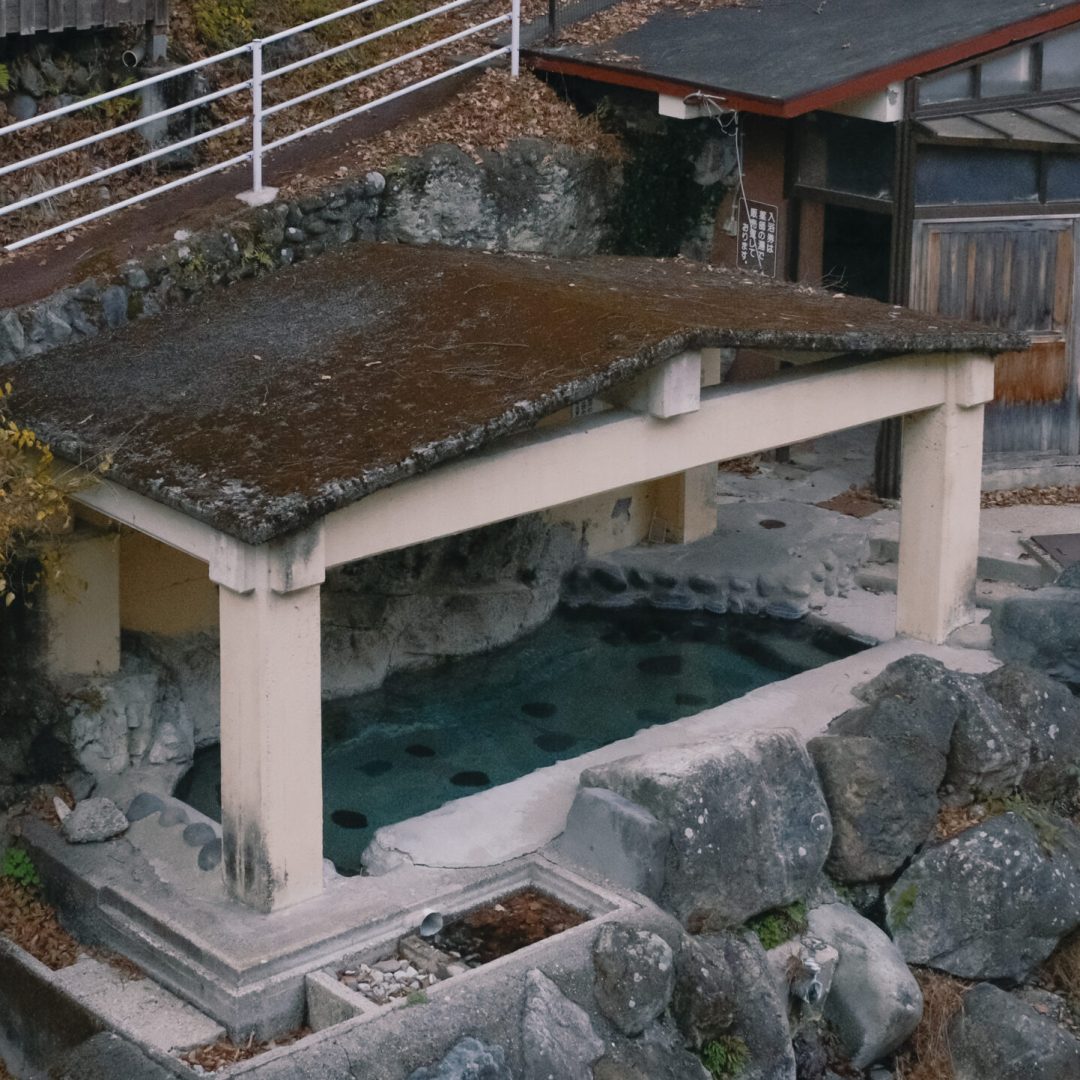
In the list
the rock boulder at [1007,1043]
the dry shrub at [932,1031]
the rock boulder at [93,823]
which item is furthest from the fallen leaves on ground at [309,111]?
the rock boulder at [1007,1043]

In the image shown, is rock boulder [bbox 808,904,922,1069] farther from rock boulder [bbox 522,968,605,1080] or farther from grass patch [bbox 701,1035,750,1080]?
rock boulder [bbox 522,968,605,1080]

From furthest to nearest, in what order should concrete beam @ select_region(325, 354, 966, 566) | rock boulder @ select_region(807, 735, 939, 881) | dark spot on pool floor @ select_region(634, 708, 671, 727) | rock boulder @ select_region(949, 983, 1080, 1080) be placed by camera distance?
dark spot on pool floor @ select_region(634, 708, 671, 727)
rock boulder @ select_region(807, 735, 939, 881)
rock boulder @ select_region(949, 983, 1080, 1080)
concrete beam @ select_region(325, 354, 966, 566)

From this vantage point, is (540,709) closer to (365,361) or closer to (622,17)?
(365,361)

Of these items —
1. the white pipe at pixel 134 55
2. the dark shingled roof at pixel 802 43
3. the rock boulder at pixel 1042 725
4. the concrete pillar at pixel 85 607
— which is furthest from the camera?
the dark shingled roof at pixel 802 43

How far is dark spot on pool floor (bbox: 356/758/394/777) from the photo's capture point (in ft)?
43.1

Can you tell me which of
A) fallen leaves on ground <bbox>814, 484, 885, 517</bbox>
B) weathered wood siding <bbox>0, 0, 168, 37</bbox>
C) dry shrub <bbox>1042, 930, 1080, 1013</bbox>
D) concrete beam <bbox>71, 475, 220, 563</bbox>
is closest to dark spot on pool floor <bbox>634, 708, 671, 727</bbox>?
dry shrub <bbox>1042, 930, 1080, 1013</bbox>

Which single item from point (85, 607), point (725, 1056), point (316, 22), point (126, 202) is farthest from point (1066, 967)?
point (316, 22)

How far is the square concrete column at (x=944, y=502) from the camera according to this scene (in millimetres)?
13578

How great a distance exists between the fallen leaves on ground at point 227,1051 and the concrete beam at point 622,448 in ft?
7.68

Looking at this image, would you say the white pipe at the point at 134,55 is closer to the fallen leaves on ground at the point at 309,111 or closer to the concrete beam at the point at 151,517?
the fallen leaves on ground at the point at 309,111

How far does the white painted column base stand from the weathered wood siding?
19.5 ft

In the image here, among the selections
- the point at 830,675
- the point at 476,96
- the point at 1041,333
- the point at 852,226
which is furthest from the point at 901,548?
the point at 852,226

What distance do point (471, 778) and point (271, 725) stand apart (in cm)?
303

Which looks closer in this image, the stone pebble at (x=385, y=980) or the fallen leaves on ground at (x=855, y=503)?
the stone pebble at (x=385, y=980)
